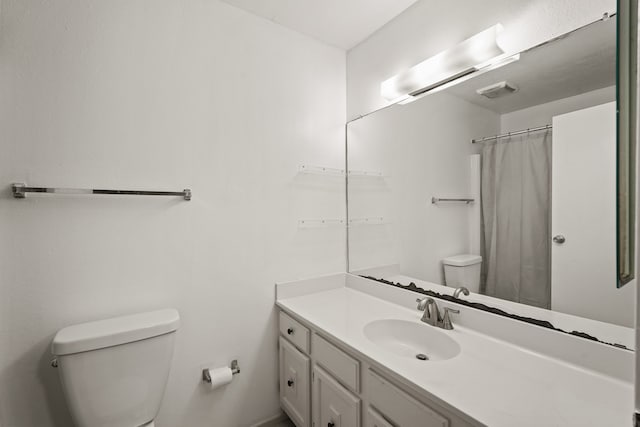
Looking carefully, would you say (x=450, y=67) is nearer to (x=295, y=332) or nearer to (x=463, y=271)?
(x=463, y=271)

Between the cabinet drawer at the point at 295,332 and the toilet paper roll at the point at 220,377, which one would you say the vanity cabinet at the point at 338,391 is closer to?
the cabinet drawer at the point at 295,332

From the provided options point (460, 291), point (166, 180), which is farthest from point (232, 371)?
point (460, 291)

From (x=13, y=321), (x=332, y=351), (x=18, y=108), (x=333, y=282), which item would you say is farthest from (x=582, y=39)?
(x=13, y=321)

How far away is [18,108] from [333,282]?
1.74 metres

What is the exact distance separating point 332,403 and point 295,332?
1.26 feet

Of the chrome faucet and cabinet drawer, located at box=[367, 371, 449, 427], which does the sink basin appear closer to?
the chrome faucet

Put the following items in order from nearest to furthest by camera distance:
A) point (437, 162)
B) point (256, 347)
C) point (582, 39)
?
point (582, 39) < point (437, 162) < point (256, 347)

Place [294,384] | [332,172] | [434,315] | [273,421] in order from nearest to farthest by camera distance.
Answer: [434,315] < [294,384] < [273,421] < [332,172]

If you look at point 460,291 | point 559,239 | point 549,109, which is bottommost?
point 460,291

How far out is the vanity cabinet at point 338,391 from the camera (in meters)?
0.90

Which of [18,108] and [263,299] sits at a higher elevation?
[18,108]

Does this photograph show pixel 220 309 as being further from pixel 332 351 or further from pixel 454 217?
pixel 454 217

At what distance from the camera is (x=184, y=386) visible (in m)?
1.40

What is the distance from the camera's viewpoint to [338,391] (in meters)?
1.21
